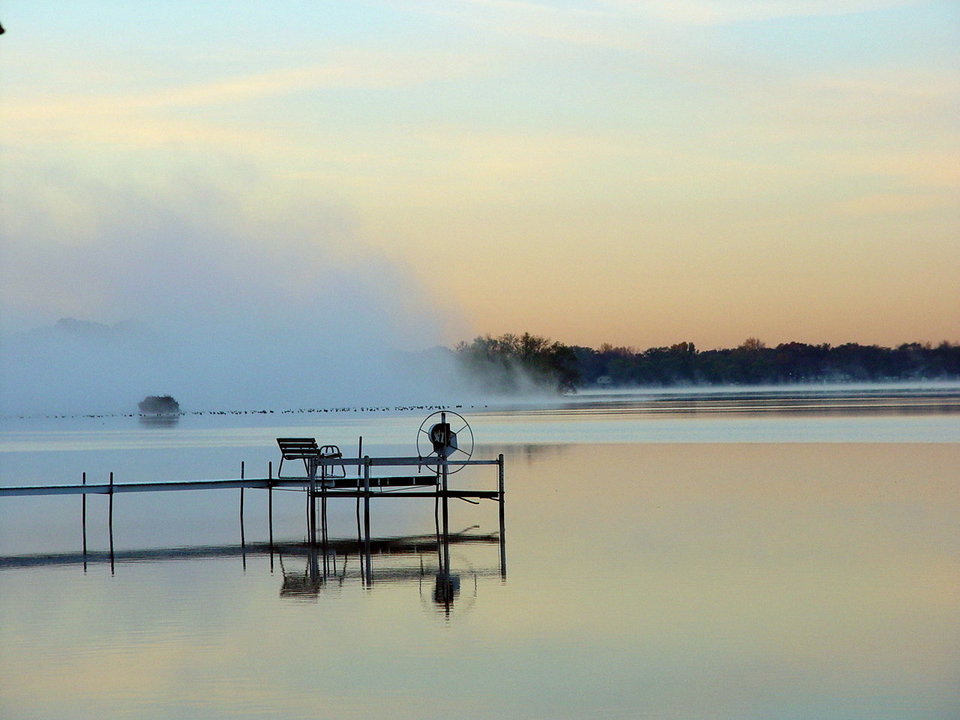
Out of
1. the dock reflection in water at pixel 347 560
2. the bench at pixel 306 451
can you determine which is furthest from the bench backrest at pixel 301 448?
the dock reflection in water at pixel 347 560

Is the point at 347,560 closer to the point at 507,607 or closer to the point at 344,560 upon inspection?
the point at 344,560

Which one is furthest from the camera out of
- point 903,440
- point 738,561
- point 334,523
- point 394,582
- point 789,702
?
point 903,440

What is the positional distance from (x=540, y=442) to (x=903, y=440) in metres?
14.1

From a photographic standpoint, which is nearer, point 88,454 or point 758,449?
point 758,449

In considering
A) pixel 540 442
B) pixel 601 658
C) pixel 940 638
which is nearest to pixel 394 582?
pixel 601 658

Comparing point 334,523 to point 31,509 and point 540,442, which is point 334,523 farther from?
point 540,442

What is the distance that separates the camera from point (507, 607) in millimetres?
15016

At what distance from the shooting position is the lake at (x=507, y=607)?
11.2 meters

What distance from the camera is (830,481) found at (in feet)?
105

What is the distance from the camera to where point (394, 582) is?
17.1 m

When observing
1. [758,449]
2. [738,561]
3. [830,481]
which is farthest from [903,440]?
[738,561]

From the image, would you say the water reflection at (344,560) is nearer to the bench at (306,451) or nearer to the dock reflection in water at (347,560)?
the dock reflection in water at (347,560)

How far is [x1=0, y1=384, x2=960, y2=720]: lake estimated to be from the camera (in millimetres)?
11219

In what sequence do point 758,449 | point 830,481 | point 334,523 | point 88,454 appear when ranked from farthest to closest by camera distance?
1. point 88,454
2. point 758,449
3. point 830,481
4. point 334,523
